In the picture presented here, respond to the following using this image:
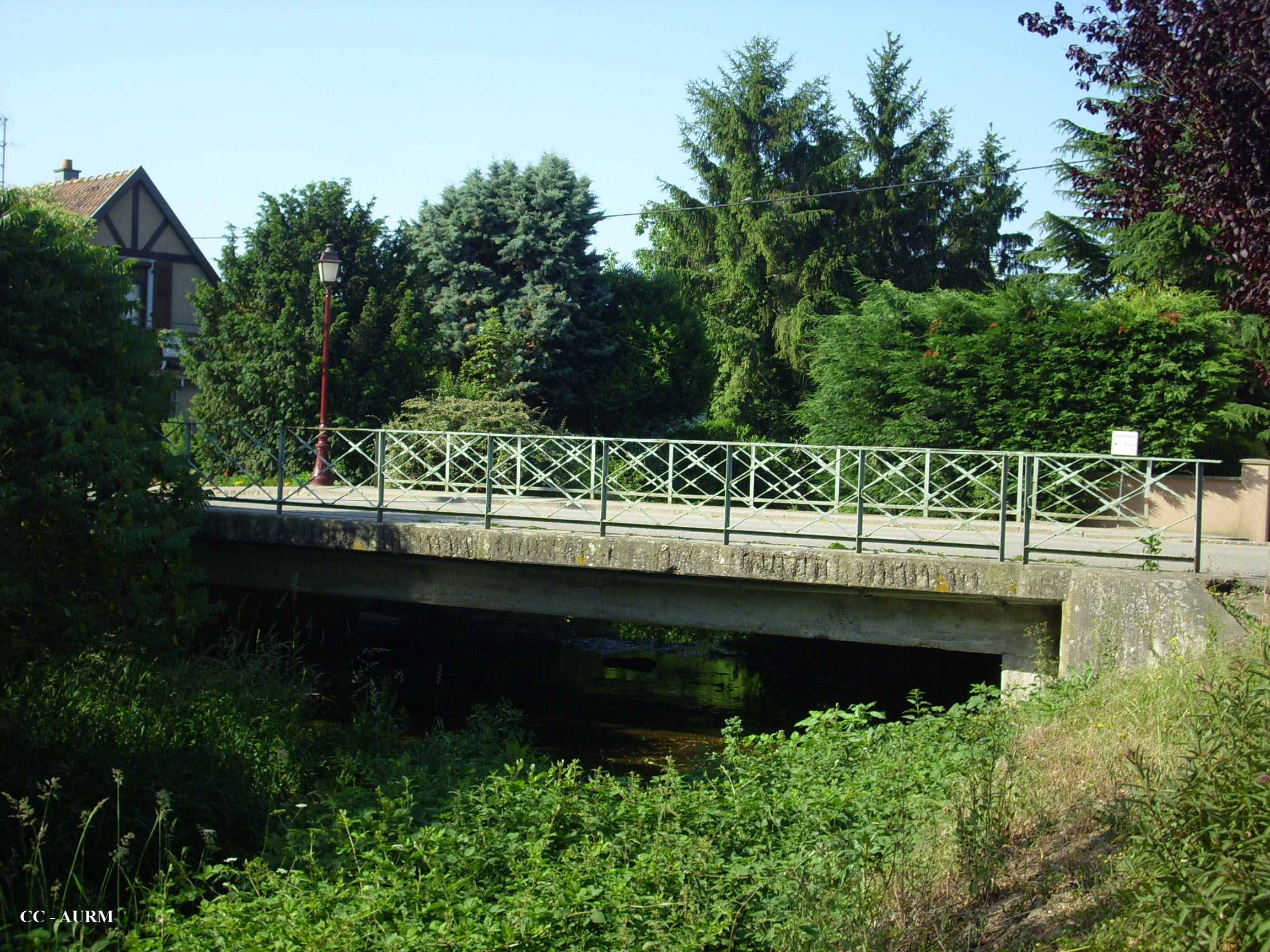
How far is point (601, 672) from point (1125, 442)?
7160mm

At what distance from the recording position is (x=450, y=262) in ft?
75.6

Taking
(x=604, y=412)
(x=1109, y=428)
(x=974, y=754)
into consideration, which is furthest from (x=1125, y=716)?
(x=604, y=412)

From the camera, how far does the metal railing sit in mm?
8562

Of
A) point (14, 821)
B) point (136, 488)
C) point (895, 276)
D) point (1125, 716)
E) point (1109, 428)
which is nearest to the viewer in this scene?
point (14, 821)

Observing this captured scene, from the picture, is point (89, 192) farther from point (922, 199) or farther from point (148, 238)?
point (922, 199)

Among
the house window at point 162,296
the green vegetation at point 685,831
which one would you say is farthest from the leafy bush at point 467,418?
the house window at point 162,296

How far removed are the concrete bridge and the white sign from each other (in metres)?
5.97

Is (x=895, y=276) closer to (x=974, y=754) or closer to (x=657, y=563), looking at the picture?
(x=657, y=563)

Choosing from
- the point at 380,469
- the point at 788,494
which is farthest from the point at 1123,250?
the point at 380,469

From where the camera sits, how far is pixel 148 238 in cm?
2848

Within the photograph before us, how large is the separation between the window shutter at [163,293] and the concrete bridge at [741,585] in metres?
20.7

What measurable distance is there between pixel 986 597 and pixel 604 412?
15.4 meters

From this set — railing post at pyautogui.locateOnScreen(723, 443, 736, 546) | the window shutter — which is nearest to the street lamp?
railing post at pyautogui.locateOnScreen(723, 443, 736, 546)

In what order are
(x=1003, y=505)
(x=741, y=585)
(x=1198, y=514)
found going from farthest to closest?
(x=741, y=585) → (x=1003, y=505) → (x=1198, y=514)
